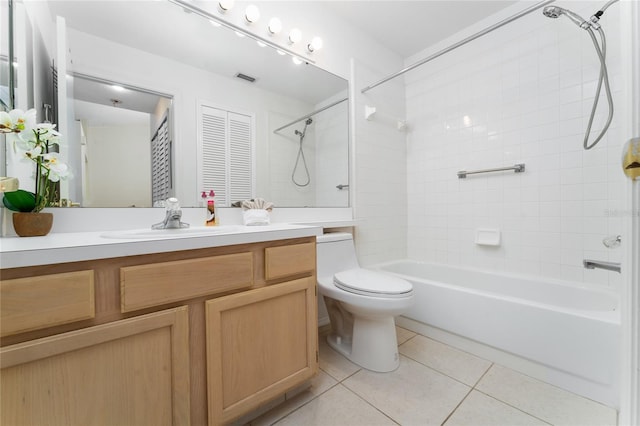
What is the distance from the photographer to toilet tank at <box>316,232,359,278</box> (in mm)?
1636

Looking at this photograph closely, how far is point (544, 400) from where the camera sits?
→ 1133mm

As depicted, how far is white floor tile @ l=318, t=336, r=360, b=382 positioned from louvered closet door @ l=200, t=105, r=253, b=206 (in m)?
1.10

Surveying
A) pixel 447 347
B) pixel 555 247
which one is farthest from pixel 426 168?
pixel 447 347

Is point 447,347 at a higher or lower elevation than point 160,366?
lower

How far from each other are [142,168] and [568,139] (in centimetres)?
260

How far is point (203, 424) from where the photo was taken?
0.84 meters

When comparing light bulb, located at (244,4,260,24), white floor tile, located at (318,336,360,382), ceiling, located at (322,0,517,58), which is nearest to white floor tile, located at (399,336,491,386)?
white floor tile, located at (318,336,360,382)

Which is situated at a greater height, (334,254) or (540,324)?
(334,254)

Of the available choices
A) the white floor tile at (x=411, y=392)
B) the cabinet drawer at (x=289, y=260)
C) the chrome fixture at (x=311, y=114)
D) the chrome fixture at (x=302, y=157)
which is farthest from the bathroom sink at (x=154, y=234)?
the white floor tile at (x=411, y=392)

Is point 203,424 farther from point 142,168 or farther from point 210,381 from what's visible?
point 142,168

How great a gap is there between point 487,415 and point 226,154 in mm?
1824

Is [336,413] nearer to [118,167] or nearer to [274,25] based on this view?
[118,167]

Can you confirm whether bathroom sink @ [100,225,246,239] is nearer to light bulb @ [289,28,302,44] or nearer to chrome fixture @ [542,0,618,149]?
light bulb @ [289,28,302,44]

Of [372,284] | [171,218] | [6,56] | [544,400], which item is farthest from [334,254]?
[6,56]
